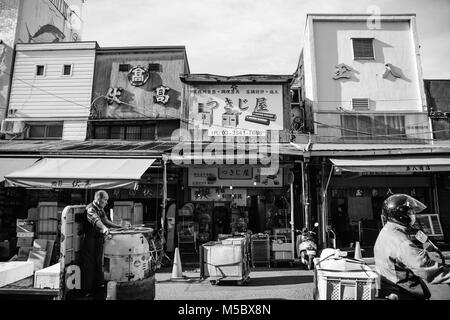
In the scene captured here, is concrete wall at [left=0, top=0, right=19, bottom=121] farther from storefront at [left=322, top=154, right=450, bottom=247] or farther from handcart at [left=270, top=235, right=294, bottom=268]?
storefront at [left=322, top=154, right=450, bottom=247]

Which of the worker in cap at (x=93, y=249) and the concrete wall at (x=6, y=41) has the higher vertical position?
the concrete wall at (x=6, y=41)

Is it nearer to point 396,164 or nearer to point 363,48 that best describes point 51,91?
point 396,164

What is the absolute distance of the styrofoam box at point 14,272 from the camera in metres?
5.30

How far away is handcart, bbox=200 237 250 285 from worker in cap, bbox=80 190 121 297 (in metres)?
3.27

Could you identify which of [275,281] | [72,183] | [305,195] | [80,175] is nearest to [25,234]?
[72,183]

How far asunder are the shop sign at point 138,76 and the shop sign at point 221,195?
262 inches

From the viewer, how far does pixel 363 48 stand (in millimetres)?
16109

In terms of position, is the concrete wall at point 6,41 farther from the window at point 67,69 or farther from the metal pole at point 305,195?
the metal pole at point 305,195

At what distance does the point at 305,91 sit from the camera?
54.3 ft

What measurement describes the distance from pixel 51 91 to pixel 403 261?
1761 centimetres

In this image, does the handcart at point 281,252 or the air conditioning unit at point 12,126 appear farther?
the air conditioning unit at point 12,126

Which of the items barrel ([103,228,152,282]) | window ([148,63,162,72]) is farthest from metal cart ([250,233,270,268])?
window ([148,63,162,72])

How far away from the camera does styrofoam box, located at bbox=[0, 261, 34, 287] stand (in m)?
5.30

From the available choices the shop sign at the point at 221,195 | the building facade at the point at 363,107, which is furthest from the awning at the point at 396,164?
the shop sign at the point at 221,195
